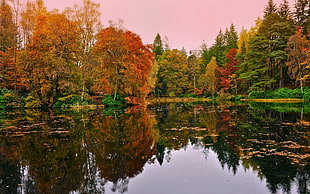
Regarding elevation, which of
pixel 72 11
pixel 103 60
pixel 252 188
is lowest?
pixel 252 188

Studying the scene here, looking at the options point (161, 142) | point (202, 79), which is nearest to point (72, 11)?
point (161, 142)

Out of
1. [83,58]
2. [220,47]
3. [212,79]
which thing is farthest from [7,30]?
[220,47]

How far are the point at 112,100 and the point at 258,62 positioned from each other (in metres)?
25.9

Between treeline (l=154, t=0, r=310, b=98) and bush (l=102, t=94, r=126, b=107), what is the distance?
72.5 ft

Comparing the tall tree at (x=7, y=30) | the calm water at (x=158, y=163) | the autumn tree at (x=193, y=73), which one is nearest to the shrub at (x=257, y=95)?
the autumn tree at (x=193, y=73)

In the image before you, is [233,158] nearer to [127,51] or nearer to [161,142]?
[161,142]

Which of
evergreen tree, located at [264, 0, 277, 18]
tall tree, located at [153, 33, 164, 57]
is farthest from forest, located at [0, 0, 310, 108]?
tall tree, located at [153, 33, 164, 57]

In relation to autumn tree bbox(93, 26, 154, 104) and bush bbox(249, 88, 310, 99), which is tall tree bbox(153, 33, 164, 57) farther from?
bush bbox(249, 88, 310, 99)

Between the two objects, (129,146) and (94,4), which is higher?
(94,4)

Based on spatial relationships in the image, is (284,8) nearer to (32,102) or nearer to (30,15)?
(30,15)

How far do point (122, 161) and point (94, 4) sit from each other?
1074 inches

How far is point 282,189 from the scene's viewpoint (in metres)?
3.83

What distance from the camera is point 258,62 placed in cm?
3459

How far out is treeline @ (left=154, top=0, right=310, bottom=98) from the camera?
94.0 feet
